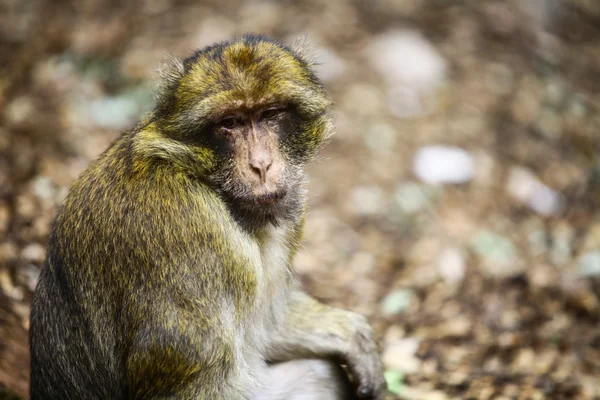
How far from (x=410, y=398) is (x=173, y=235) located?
8.05 ft

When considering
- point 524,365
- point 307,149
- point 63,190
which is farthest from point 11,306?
point 524,365

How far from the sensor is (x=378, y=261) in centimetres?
710

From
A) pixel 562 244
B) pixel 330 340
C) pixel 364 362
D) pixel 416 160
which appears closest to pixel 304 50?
pixel 330 340

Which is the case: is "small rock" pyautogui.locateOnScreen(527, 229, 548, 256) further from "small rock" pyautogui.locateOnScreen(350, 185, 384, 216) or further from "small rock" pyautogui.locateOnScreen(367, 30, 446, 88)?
"small rock" pyautogui.locateOnScreen(367, 30, 446, 88)

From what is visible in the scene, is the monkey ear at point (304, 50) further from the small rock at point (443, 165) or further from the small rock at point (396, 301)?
the small rock at point (443, 165)

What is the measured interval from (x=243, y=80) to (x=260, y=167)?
0.47 meters

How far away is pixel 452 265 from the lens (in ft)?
23.0

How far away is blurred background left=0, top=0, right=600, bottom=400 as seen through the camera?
239 inches

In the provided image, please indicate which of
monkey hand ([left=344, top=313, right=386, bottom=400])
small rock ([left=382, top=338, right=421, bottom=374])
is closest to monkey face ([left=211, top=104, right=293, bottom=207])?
monkey hand ([left=344, top=313, right=386, bottom=400])

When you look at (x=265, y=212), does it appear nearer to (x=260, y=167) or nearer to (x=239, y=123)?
(x=260, y=167)

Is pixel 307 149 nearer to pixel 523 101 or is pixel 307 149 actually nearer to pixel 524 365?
pixel 524 365

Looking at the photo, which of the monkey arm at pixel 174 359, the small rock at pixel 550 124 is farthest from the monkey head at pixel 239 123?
the small rock at pixel 550 124

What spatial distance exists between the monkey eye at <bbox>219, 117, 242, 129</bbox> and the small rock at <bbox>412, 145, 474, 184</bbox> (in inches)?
170

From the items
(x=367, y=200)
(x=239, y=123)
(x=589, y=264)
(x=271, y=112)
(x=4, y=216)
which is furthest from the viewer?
(x=367, y=200)
